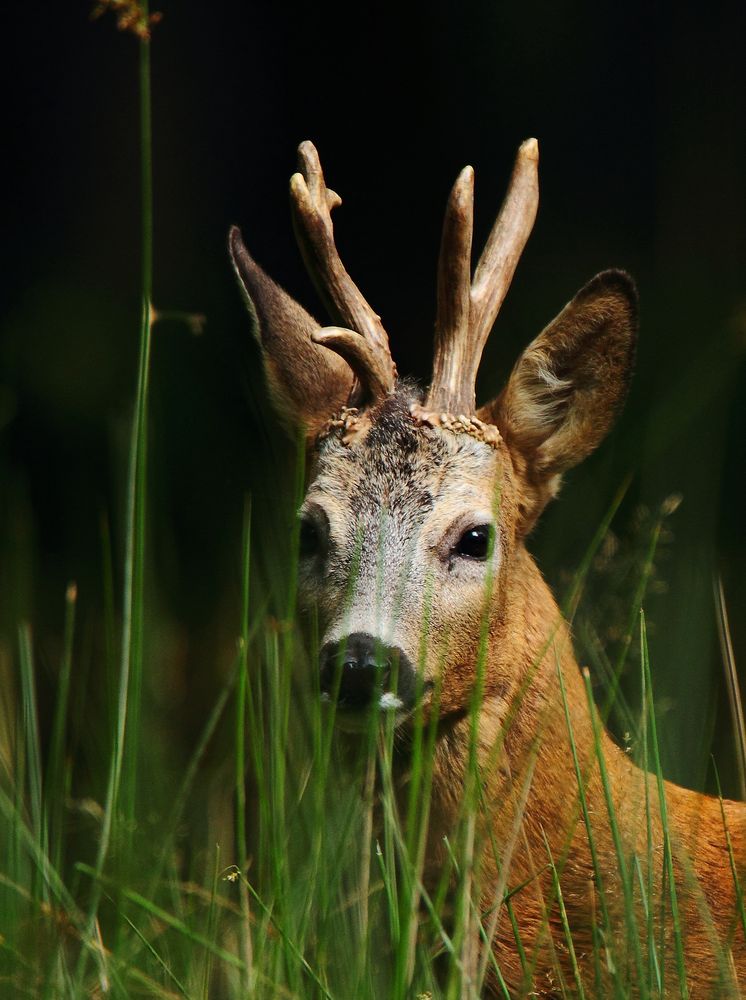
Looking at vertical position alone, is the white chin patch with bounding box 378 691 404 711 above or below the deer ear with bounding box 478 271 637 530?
below

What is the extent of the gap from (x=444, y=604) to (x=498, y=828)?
15.8 inches

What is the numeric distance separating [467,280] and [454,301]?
47 millimetres

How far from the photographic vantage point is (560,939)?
103 inches

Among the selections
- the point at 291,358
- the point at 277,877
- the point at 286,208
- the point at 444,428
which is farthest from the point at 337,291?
the point at 286,208

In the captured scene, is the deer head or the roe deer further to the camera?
the deer head

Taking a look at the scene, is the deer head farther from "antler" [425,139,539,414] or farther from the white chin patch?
the white chin patch

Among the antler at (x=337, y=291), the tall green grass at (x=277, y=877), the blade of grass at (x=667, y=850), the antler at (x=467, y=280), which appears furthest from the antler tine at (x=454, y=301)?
the blade of grass at (x=667, y=850)

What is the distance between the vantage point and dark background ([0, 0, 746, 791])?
195 inches

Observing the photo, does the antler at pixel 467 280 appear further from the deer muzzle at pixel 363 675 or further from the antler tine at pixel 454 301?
the deer muzzle at pixel 363 675

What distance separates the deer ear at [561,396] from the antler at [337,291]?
233 millimetres

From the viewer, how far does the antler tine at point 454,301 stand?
9.54 feet

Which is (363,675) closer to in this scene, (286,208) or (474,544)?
(474,544)

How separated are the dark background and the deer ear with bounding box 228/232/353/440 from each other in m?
1.11

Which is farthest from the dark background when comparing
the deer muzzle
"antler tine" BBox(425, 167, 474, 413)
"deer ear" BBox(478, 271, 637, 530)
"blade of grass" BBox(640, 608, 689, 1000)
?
"blade of grass" BBox(640, 608, 689, 1000)
